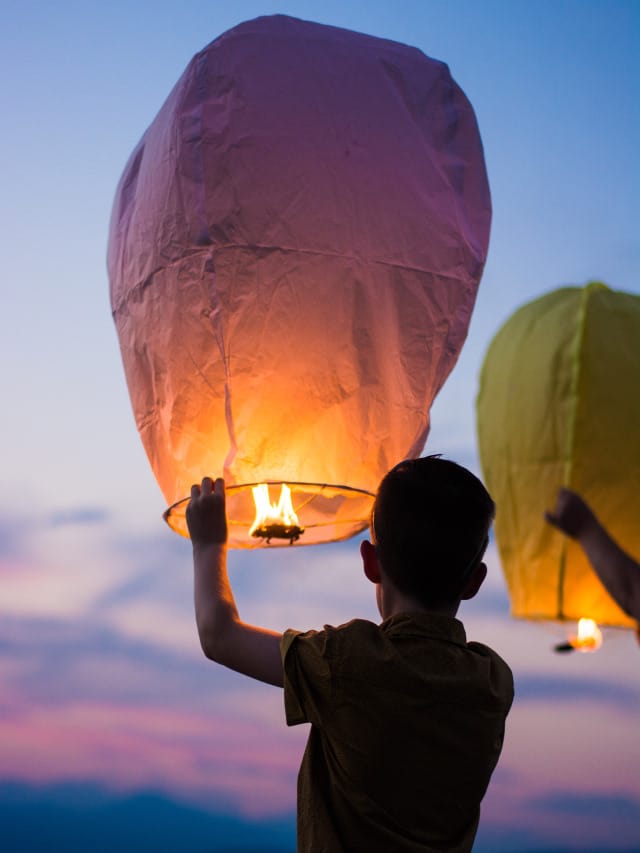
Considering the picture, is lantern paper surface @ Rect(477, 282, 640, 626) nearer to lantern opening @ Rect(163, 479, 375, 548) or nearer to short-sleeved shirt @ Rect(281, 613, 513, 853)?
lantern opening @ Rect(163, 479, 375, 548)

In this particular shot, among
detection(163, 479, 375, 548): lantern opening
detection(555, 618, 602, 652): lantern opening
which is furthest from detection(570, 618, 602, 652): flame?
detection(163, 479, 375, 548): lantern opening

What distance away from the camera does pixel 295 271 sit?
2043 millimetres

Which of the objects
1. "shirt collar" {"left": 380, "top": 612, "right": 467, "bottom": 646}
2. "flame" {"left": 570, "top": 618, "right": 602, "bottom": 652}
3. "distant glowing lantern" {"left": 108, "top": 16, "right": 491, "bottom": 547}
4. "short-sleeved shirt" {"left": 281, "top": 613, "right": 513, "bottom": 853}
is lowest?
"flame" {"left": 570, "top": 618, "right": 602, "bottom": 652}

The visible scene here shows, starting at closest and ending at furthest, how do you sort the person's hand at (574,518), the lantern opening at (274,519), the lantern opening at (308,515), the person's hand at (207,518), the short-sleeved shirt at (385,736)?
the short-sleeved shirt at (385,736)
the person's hand at (574,518)
the person's hand at (207,518)
the lantern opening at (274,519)
the lantern opening at (308,515)

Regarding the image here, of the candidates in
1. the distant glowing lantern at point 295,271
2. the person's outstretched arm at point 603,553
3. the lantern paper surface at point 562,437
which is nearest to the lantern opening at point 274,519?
the distant glowing lantern at point 295,271

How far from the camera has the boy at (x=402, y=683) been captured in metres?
1.35

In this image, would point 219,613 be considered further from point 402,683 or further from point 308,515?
point 308,515

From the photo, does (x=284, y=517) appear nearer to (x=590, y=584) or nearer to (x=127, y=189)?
(x=590, y=584)

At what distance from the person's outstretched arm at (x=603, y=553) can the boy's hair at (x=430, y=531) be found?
0.11 meters

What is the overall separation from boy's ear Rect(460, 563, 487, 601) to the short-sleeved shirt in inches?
4.5

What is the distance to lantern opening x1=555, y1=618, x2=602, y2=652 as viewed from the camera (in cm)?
200

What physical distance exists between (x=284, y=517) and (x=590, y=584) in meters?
0.65

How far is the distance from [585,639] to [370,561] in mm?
767

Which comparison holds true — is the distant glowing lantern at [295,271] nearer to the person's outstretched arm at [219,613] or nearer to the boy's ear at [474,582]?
the person's outstretched arm at [219,613]
